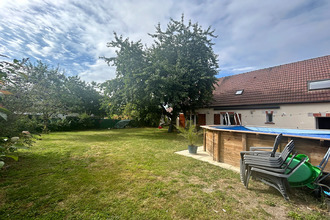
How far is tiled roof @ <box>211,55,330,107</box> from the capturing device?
11008 mm

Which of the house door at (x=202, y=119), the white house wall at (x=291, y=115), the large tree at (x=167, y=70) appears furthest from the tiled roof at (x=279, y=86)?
the large tree at (x=167, y=70)

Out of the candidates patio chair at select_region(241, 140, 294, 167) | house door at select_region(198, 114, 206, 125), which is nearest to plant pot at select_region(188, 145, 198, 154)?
patio chair at select_region(241, 140, 294, 167)

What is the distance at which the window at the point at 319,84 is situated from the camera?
10445 millimetres

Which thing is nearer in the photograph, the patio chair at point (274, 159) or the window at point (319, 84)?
the patio chair at point (274, 159)

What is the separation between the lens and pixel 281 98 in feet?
38.4

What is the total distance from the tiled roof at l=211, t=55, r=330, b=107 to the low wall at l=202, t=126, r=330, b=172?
9.92 meters

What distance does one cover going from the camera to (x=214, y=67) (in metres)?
13.9

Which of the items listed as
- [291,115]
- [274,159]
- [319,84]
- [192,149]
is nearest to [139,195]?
[274,159]

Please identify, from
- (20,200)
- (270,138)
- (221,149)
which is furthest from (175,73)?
(20,200)

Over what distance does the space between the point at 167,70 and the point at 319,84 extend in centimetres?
1184

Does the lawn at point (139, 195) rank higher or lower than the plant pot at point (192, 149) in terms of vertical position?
lower

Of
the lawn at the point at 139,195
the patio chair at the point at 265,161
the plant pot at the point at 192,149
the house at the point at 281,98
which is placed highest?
the house at the point at 281,98

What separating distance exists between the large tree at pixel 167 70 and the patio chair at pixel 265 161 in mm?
8413

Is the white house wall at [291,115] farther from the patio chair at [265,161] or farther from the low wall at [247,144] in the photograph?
the patio chair at [265,161]
